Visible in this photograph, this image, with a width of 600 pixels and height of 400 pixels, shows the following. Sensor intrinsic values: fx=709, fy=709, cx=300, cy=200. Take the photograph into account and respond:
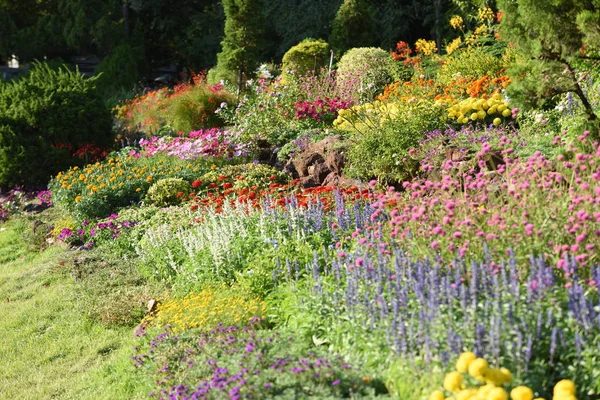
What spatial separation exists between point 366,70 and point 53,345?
8.88 metres

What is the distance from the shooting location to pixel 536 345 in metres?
3.22

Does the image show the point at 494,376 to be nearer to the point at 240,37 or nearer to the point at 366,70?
the point at 366,70

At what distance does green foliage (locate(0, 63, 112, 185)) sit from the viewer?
1095 cm

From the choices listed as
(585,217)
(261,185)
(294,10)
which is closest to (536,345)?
(585,217)

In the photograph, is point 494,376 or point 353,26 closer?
point 494,376

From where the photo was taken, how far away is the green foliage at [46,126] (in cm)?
1095

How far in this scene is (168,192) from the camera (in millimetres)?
8555

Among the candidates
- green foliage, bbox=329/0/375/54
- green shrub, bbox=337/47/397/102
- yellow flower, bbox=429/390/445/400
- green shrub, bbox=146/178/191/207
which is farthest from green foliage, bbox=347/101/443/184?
green foliage, bbox=329/0/375/54

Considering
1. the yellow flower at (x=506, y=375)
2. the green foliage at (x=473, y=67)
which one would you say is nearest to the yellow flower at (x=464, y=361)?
the yellow flower at (x=506, y=375)

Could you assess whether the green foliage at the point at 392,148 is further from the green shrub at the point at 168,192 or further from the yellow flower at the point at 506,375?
the yellow flower at the point at 506,375

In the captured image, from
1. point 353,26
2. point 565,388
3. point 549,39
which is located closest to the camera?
point 565,388

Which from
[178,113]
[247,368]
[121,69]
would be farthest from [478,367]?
[121,69]

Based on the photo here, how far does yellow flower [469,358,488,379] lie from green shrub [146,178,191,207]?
6.09 meters

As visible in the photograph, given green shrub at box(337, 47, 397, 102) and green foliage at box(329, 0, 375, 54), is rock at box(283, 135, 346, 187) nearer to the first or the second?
green shrub at box(337, 47, 397, 102)
